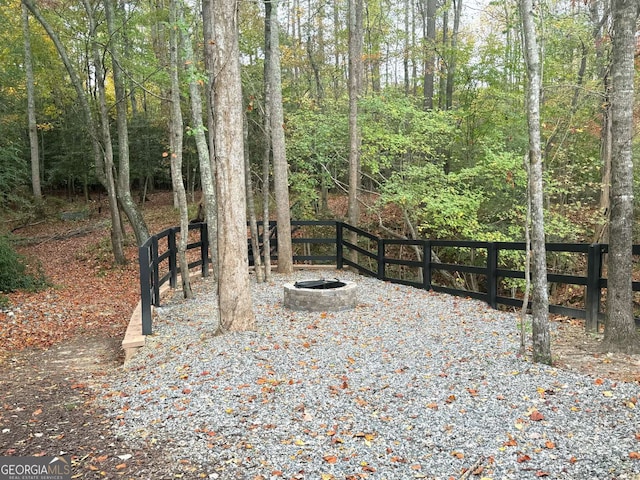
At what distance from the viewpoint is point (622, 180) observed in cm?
479

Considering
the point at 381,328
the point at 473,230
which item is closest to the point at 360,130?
the point at 473,230

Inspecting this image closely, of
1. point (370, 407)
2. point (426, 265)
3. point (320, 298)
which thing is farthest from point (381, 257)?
point (370, 407)

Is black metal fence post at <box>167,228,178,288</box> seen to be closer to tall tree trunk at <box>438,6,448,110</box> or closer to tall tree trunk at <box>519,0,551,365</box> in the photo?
tall tree trunk at <box>519,0,551,365</box>

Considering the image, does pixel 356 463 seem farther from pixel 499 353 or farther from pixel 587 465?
pixel 499 353

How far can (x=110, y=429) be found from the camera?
147 inches

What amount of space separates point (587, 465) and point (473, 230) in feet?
28.2

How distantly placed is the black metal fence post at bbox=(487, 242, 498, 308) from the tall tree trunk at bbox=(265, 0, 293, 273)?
4693mm

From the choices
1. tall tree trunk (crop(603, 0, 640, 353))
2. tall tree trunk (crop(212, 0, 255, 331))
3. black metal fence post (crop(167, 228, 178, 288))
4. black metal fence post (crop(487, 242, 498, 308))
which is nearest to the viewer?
tall tree trunk (crop(603, 0, 640, 353))

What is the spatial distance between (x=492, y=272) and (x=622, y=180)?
3007mm

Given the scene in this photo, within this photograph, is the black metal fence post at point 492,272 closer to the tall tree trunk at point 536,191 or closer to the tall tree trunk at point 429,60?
the tall tree trunk at point 536,191

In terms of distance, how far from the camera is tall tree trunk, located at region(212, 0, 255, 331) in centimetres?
568

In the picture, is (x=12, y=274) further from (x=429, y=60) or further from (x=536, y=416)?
(x=429, y=60)

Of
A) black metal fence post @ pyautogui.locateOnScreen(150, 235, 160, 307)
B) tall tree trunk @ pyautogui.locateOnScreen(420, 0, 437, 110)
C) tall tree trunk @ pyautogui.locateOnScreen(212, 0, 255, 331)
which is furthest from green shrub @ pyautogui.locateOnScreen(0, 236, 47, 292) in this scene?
tall tree trunk @ pyautogui.locateOnScreen(420, 0, 437, 110)

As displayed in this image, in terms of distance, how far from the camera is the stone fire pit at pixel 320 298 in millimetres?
7211
